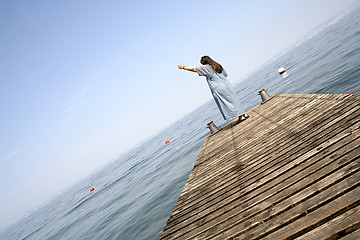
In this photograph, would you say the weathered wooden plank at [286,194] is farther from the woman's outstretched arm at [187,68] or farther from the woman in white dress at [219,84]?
the woman in white dress at [219,84]

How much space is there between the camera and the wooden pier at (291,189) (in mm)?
1686

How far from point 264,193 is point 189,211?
1415 millimetres

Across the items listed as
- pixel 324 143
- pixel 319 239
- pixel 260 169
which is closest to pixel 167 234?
pixel 260 169

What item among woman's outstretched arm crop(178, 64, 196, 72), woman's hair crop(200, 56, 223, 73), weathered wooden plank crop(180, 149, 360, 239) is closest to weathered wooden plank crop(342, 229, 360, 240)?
weathered wooden plank crop(180, 149, 360, 239)

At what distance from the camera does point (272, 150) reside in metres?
3.79

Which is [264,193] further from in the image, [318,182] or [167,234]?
[167,234]

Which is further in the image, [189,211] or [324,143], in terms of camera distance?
[189,211]

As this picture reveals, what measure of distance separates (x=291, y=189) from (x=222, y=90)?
16.8 ft

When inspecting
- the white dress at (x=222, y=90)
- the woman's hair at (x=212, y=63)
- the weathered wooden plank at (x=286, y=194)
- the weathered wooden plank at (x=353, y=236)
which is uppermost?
the woman's hair at (x=212, y=63)

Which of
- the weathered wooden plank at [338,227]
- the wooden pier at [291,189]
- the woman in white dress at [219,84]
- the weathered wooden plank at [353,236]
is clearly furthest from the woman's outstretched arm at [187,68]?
the weathered wooden plank at [353,236]

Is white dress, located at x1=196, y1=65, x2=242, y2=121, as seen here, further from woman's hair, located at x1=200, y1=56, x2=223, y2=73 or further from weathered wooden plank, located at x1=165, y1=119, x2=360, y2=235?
weathered wooden plank, located at x1=165, y1=119, x2=360, y2=235

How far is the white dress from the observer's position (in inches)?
263

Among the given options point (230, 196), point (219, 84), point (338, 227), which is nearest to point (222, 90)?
point (219, 84)

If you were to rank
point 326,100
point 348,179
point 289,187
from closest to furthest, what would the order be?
1. point 348,179
2. point 289,187
3. point 326,100
